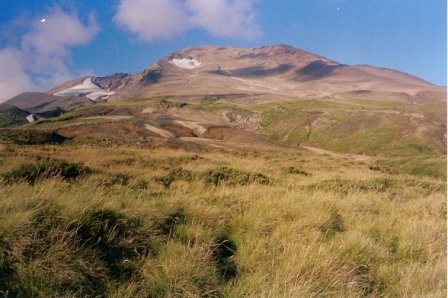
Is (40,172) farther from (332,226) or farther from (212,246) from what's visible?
(332,226)

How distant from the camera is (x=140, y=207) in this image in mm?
6355

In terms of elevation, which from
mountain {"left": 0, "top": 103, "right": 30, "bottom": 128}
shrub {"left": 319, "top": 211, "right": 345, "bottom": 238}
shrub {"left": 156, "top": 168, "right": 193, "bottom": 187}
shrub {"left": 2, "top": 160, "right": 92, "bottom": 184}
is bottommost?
shrub {"left": 319, "top": 211, "right": 345, "bottom": 238}

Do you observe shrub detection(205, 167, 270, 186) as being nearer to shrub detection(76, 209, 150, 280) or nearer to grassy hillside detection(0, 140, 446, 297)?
grassy hillside detection(0, 140, 446, 297)

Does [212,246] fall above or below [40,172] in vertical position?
below

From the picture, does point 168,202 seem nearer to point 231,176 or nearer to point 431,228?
point 431,228

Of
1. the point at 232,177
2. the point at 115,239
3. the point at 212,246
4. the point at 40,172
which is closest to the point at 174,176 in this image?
the point at 232,177

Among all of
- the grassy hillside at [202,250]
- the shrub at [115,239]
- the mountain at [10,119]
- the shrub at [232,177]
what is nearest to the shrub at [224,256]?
the grassy hillside at [202,250]

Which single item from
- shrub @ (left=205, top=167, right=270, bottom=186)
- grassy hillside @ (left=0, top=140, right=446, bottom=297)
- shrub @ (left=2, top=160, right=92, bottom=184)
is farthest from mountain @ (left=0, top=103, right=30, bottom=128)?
grassy hillside @ (left=0, top=140, right=446, bottom=297)

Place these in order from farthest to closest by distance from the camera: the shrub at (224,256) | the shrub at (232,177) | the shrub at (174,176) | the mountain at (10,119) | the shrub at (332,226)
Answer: the mountain at (10,119)
the shrub at (232,177)
the shrub at (174,176)
the shrub at (332,226)
the shrub at (224,256)

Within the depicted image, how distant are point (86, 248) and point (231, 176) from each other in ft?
32.3

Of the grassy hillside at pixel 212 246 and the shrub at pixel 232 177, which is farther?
the shrub at pixel 232 177

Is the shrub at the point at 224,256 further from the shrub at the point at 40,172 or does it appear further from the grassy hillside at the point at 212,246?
the shrub at the point at 40,172

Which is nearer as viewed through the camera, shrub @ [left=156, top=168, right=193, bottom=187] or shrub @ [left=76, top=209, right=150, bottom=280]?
shrub @ [left=76, top=209, right=150, bottom=280]

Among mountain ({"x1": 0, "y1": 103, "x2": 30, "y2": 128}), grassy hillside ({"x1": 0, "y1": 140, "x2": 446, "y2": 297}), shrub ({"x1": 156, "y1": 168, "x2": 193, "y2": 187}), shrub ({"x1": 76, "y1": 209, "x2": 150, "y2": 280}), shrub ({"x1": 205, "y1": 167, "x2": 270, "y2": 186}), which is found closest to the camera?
grassy hillside ({"x1": 0, "y1": 140, "x2": 446, "y2": 297})
